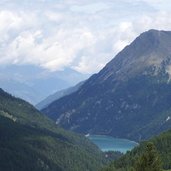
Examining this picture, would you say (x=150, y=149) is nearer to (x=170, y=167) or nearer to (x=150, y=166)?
(x=150, y=166)

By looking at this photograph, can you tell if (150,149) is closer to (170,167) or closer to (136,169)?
(136,169)

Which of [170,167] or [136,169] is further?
[170,167]

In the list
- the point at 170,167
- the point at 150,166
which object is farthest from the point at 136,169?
the point at 170,167

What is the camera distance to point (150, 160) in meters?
70.5

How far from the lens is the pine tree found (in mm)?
69938

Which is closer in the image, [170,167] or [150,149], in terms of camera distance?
[150,149]

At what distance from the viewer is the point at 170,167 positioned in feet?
653

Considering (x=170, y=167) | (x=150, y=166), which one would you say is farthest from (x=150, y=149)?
(x=170, y=167)

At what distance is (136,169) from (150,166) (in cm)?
234

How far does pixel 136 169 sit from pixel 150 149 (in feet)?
11.1

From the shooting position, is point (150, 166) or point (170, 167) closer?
point (150, 166)

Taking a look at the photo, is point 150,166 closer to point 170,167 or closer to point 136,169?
point 136,169

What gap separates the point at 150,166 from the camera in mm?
70000

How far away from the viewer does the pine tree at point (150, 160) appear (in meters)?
69.9
